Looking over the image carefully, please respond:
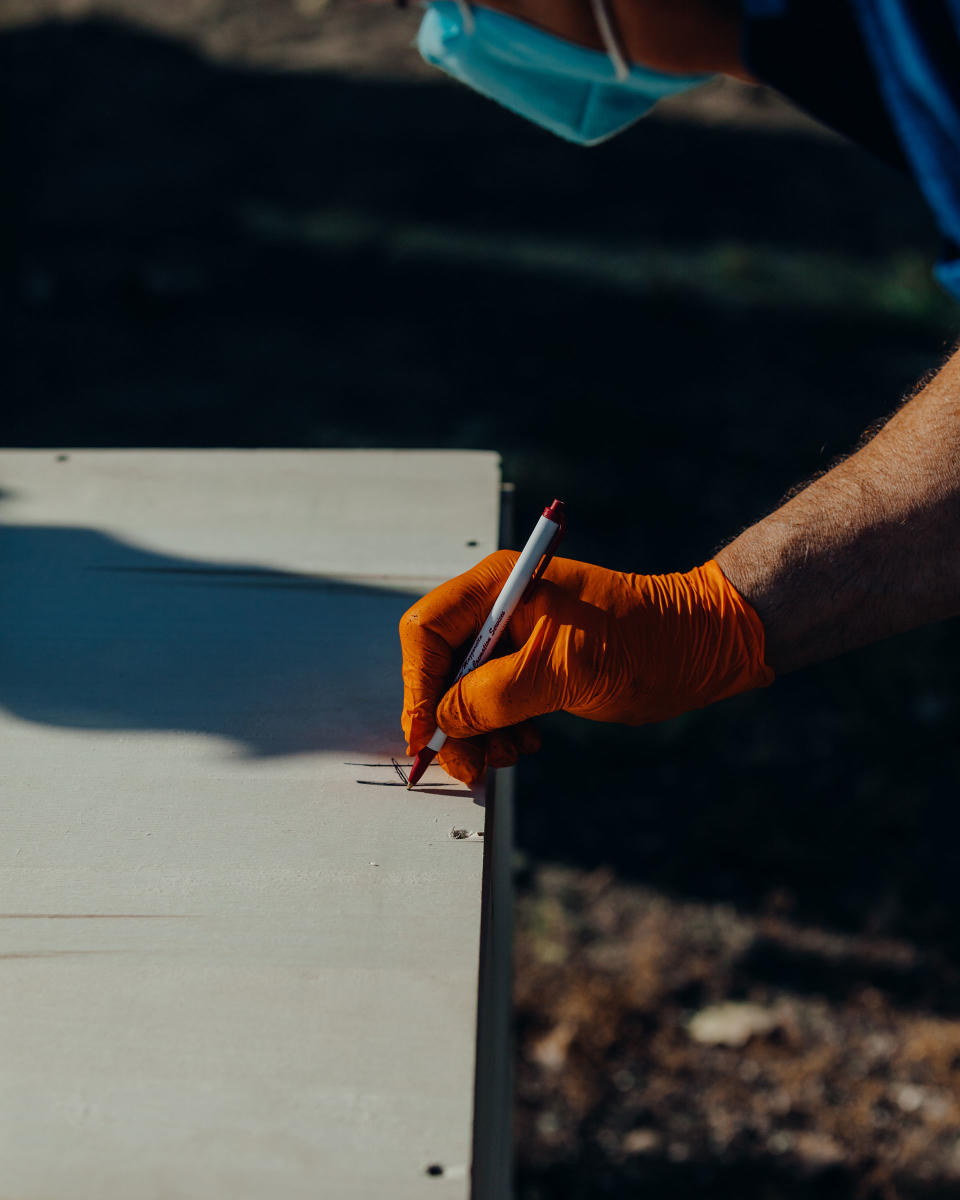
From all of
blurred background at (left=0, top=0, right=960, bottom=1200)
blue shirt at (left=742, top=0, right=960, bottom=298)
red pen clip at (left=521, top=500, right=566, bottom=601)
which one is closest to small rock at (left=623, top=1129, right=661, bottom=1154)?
blurred background at (left=0, top=0, right=960, bottom=1200)

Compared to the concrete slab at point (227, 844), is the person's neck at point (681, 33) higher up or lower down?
higher up

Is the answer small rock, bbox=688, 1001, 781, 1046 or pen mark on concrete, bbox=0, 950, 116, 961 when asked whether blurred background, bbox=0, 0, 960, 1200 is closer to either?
small rock, bbox=688, 1001, 781, 1046

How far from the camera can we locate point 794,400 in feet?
14.4

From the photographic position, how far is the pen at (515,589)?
1.28 metres

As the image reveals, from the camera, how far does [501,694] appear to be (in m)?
1.30

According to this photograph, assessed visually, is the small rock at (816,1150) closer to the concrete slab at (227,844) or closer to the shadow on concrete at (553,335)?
the shadow on concrete at (553,335)

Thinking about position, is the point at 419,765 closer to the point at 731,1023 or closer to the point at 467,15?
the point at 467,15

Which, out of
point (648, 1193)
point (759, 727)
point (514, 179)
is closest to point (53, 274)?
point (514, 179)

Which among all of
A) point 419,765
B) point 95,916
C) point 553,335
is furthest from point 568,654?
point 553,335

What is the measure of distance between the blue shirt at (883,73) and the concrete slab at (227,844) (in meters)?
0.74

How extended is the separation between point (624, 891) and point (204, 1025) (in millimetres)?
1926

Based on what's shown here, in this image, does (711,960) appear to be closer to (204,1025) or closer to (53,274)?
(204,1025)

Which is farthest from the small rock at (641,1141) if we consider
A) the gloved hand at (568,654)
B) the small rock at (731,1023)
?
the gloved hand at (568,654)

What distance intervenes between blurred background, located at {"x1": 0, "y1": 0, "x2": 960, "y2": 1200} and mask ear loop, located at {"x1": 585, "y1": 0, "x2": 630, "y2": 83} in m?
1.94
